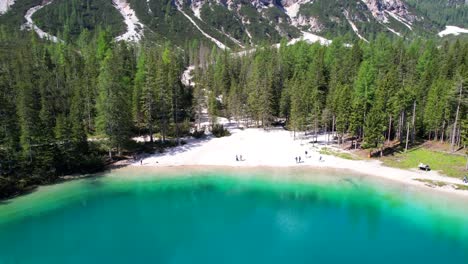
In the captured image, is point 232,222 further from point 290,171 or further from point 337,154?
point 337,154

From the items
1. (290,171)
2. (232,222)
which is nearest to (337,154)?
(290,171)

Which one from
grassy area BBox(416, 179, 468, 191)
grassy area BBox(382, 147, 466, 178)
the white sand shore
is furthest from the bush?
grassy area BBox(416, 179, 468, 191)

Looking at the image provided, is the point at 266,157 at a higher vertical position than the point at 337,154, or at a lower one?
lower

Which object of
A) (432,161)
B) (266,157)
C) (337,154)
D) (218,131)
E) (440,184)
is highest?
(218,131)

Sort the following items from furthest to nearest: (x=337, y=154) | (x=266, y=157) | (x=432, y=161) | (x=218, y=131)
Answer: (x=218, y=131) < (x=337, y=154) < (x=266, y=157) < (x=432, y=161)

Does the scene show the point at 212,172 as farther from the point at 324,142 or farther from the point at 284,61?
the point at 284,61

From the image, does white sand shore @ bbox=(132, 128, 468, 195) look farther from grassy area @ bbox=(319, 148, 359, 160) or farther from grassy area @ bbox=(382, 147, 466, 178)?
grassy area @ bbox=(382, 147, 466, 178)
